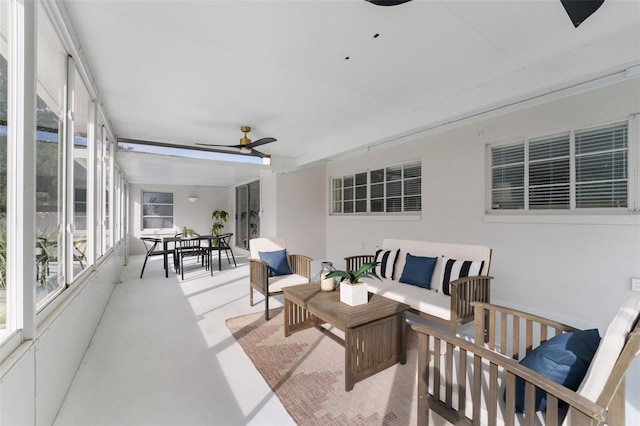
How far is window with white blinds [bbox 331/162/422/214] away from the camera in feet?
16.5

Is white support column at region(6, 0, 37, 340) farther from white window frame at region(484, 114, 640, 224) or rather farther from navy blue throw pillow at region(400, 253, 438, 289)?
white window frame at region(484, 114, 640, 224)

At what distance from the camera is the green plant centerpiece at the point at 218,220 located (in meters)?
9.94

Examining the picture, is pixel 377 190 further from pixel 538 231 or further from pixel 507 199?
pixel 538 231

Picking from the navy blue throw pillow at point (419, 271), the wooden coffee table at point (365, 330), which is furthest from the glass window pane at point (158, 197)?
the navy blue throw pillow at point (419, 271)

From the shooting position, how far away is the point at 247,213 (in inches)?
345

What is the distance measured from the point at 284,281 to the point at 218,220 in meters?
7.73

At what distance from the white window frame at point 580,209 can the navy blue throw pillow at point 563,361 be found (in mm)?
2355

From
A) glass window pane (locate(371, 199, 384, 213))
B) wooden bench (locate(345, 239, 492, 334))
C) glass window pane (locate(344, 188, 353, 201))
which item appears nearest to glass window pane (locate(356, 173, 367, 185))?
glass window pane (locate(344, 188, 353, 201))

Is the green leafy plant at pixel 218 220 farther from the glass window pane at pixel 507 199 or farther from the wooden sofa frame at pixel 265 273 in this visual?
the glass window pane at pixel 507 199

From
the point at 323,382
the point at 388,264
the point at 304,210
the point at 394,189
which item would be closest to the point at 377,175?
the point at 394,189

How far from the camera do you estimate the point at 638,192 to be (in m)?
2.72

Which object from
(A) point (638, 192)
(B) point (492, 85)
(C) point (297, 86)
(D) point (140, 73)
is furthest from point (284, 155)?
(A) point (638, 192)

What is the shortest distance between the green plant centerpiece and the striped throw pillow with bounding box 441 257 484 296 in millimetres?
8486

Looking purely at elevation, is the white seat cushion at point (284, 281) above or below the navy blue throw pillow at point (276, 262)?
below
